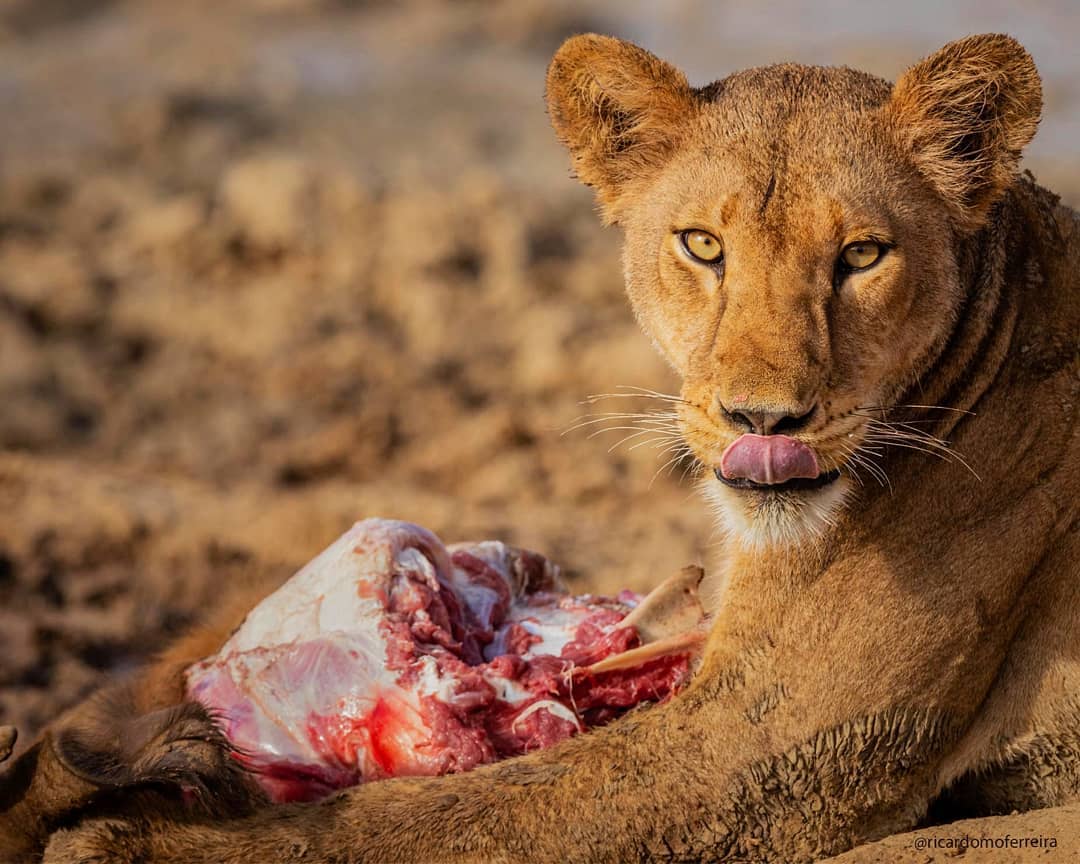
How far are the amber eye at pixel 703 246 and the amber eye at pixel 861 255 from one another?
12.0 inches

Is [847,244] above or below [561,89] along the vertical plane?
below

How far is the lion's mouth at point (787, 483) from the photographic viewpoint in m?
3.51

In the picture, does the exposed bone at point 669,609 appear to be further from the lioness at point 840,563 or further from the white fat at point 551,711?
the lioness at point 840,563

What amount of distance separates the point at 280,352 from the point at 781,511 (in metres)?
6.06

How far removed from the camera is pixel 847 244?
141 inches

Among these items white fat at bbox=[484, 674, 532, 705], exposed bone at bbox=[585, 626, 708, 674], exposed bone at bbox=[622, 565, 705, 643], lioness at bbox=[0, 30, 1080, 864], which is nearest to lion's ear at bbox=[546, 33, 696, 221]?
lioness at bbox=[0, 30, 1080, 864]

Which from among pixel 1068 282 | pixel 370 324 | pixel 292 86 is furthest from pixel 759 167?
pixel 292 86

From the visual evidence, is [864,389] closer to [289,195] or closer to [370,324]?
A: [370,324]

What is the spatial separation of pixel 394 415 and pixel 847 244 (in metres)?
→ 5.34

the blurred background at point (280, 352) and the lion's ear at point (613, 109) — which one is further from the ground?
the lion's ear at point (613, 109)

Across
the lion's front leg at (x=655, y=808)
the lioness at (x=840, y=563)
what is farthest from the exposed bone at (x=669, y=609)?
the lion's front leg at (x=655, y=808)

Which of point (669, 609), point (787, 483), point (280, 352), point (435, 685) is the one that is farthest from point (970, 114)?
point (280, 352)

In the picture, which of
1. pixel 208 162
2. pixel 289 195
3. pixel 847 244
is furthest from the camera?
pixel 208 162

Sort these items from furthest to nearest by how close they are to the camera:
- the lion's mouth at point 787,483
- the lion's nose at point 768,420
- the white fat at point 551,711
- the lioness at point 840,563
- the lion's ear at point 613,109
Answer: the white fat at point 551,711
the lion's ear at point 613,109
the lioness at point 840,563
the lion's mouth at point 787,483
the lion's nose at point 768,420
